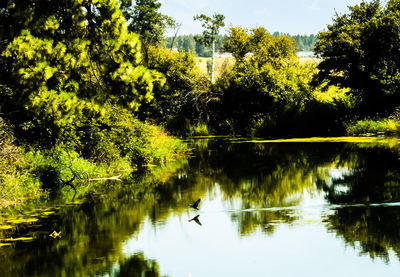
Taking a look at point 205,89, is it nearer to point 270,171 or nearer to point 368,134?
point 368,134

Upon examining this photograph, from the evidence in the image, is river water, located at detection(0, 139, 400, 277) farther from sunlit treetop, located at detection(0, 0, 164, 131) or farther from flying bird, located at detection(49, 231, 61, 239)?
sunlit treetop, located at detection(0, 0, 164, 131)

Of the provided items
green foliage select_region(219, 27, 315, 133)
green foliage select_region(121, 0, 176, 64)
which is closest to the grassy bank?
green foliage select_region(219, 27, 315, 133)

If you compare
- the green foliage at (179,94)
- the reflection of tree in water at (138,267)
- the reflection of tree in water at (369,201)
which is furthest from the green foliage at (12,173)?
the green foliage at (179,94)

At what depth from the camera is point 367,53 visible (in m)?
38.5

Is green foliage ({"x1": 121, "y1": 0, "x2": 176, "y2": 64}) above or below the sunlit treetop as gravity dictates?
above

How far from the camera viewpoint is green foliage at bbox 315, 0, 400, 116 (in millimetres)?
37562

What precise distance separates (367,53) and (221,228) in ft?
94.4

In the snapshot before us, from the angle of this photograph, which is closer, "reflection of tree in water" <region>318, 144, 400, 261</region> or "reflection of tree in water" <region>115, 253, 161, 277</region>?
"reflection of tree in water" <region>115, 253, 161, 277</region>

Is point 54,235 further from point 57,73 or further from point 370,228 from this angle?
point 370,228

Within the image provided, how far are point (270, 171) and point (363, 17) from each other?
22048 millimetres

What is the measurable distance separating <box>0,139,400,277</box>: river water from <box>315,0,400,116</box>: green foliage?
16.4 m

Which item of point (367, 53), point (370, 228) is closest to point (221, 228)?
point (370, 228)

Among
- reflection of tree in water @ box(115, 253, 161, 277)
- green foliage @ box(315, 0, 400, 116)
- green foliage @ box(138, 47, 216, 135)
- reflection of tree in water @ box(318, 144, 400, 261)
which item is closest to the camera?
reflection of tree in water @ box(115, 253, 161, 277)

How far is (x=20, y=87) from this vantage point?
540 inches
